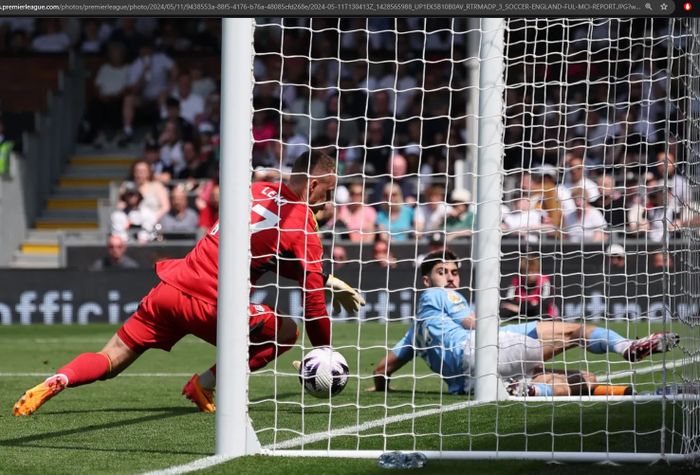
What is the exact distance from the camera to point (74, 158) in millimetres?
22578

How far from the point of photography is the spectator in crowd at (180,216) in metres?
18.1

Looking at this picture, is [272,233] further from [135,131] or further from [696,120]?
[135,131]

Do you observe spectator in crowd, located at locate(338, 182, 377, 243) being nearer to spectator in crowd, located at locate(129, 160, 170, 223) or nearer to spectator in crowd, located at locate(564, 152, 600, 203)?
spectator in crowd, located at locate(564, 152, 600, 203)

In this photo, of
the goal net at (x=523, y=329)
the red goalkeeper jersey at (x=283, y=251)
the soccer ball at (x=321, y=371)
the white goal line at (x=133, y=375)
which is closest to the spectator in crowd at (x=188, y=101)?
the goal net at (x=523, y=329)

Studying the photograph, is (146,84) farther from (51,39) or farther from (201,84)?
(51,39)

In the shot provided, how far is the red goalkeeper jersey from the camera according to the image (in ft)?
21.2

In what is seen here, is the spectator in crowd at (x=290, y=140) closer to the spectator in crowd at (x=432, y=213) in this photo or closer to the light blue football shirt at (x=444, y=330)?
the spectator in crowd at (x=432, y=213)

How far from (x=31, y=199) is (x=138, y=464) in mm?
16146

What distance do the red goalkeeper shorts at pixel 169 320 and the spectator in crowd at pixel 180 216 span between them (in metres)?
10.9

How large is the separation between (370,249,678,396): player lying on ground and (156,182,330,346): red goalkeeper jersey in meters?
1.29

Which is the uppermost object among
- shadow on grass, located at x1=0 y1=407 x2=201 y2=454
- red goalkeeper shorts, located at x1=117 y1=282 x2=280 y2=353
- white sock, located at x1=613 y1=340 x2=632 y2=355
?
red goalkeeper shorts, located at x1=117 y1=282 x2=280 y2=353

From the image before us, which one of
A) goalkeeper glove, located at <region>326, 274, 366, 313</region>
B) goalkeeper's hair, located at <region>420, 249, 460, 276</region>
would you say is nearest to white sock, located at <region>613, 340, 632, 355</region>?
goalkeeper's hair, located at <region>420, 249, 460, 276</region>

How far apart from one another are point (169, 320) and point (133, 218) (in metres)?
11.3

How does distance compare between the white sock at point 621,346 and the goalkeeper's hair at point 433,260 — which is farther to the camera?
the goalkeeper's hair at point 433,260
